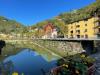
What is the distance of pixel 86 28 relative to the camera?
95938 mm

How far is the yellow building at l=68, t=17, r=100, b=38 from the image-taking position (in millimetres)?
87000

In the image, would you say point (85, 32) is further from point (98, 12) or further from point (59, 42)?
point (59, 42)

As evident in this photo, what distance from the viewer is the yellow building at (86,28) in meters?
87.0

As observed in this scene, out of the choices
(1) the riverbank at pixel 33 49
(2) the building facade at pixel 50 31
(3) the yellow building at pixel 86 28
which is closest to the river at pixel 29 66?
(1) the riverbank at pixel 33 49

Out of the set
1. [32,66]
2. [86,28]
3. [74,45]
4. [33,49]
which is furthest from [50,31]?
[32,66]

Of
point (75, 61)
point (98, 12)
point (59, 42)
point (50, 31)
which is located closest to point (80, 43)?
point (59, 42)

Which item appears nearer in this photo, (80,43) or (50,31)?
(80,43)

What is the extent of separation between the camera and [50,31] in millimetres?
139000

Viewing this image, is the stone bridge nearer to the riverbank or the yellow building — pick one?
the riverbank

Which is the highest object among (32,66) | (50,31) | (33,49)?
(50,31)

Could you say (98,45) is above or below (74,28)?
below

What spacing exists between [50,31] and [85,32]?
4449 centimetres

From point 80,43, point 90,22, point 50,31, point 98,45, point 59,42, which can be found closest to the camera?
point 98,45

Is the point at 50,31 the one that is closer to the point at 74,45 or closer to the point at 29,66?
the point at 74,45
